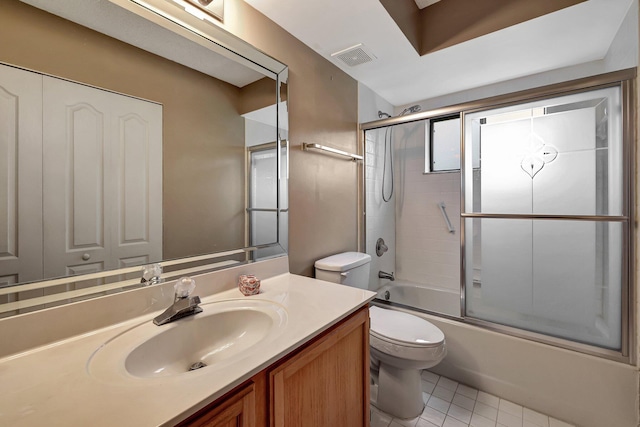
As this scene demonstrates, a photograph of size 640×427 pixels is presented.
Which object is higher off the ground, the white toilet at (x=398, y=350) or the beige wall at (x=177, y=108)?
the beige wall at (x=177, y=108)

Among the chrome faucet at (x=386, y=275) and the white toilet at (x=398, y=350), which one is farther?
the chrome faucet at (x=386, y=275)

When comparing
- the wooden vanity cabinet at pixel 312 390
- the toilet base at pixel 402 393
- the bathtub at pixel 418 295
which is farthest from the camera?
the bathtub at pixel 418 295

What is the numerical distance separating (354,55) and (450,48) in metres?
0.64

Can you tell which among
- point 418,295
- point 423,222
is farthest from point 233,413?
point 423,222

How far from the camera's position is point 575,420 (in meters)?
1.47

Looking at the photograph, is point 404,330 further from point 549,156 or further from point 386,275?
point 549,156

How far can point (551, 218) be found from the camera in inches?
62.9

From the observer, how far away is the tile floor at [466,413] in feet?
4.88

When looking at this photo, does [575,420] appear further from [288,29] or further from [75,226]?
[288,29]

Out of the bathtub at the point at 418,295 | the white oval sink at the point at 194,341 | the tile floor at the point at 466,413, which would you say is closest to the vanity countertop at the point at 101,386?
the white oval sink at the point at 194,341

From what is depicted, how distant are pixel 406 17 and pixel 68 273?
2.13m

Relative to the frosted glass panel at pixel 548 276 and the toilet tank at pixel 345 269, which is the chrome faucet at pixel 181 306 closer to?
the toilet tank at pixel 345 269

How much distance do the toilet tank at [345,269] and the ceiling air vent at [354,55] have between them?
54.7 inches

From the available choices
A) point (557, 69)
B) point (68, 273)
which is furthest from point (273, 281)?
point (557, 69)
